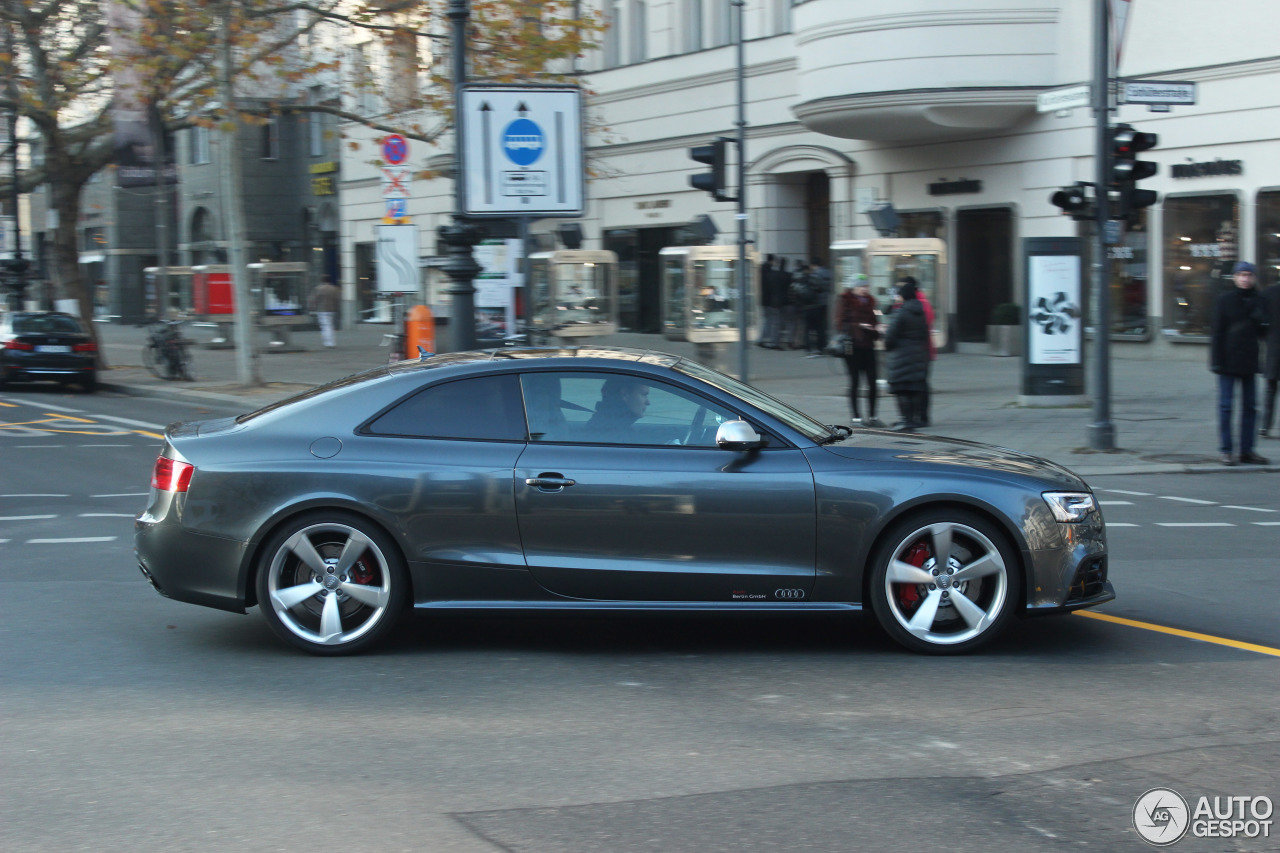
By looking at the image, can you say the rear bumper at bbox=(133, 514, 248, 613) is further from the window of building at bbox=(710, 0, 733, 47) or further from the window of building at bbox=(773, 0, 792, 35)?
the window of building at bbox=(710, 0, 733, 47)

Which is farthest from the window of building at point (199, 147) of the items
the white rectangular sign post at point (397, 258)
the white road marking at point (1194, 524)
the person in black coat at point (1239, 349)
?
the white road marking at point (1194, 524)

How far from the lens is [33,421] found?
18500 mm

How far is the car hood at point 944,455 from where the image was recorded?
6.14m

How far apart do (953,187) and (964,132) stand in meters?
1.21

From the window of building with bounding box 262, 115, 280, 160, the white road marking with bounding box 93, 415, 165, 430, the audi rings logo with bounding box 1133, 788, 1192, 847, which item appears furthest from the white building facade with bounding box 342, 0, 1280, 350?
the window of building with bounding box 262, 115, 280, 160

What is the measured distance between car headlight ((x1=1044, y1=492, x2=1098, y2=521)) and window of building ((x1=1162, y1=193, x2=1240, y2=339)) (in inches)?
703

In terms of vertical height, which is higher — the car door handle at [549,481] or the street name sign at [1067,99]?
the street name sign at [1067,99]

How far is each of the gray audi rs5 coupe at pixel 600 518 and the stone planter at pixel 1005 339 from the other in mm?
20361

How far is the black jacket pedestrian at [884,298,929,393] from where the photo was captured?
15.1 meters

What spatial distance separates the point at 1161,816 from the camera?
4.17m

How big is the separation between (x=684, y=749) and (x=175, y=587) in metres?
2.62

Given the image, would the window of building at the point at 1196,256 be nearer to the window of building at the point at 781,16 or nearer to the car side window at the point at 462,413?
the window of building at the point at 781,16

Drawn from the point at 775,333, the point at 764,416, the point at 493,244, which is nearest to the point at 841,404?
the point at 493,244

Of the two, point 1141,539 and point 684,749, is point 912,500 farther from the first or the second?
point 1141,539
